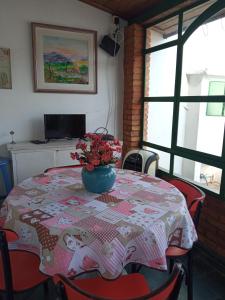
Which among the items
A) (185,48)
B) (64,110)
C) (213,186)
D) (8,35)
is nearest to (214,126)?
(213,186)

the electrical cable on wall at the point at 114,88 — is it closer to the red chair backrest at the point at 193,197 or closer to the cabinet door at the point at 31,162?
the cabinet door at the point at 31,162

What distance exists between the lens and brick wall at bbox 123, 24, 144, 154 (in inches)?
132

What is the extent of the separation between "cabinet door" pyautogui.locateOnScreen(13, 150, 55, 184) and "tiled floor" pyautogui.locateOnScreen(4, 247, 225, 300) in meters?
1.50

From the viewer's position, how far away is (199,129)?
293 cm

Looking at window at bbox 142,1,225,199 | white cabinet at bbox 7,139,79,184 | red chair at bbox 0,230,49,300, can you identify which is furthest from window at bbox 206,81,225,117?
red chair at bbox 0,230,49,300

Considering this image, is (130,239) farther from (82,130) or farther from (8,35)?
(8,35)

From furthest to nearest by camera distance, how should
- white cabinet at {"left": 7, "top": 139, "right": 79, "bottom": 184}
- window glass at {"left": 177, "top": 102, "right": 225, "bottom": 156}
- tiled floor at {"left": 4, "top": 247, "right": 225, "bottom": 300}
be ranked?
white cabinet at {"left": 7, "top": 139, "right": 79, "bottom": 184}, window glass at {"left": 177, "top": 102, "right": 225, "bottom": 156}, tiled floor at {"left": 4, "top": 247, "right": 225, "bottom": 300}

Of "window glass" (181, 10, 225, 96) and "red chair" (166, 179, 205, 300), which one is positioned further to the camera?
"window glass" (181, 10, 225, 96)

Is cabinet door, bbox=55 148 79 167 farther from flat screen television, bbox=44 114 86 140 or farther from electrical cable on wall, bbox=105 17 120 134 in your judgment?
electrical cable on wall, bbox=105 17 120 134

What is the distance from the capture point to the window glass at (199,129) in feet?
7.94

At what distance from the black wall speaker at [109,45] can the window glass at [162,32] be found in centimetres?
49

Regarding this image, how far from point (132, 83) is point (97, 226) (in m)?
2.68

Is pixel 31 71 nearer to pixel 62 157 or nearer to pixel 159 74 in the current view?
pixel 62 157

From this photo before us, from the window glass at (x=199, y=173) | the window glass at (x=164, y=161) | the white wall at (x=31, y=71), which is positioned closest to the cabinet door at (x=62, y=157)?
the white wall at (x=31, y=71)
